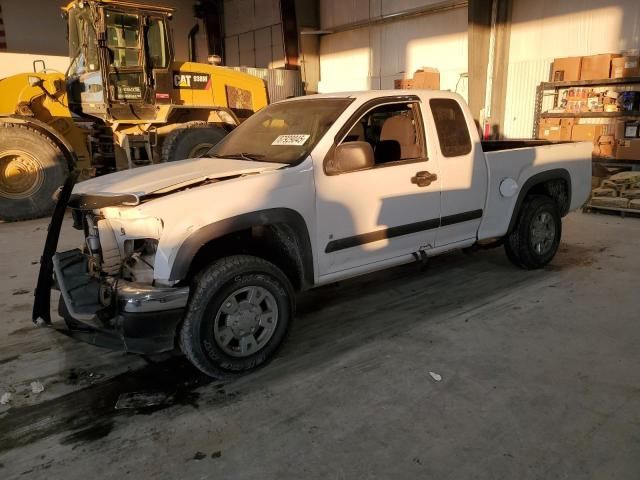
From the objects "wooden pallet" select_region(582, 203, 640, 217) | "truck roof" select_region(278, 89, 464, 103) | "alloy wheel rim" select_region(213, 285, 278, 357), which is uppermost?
"truck roof" select_region(278, 89, 464, 103)

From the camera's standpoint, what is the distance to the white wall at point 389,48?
13.0 meters

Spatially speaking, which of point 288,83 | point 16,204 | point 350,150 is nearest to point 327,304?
A: point 350,150

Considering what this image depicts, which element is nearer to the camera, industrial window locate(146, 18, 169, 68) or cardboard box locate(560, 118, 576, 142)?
industrial window locate(146, 18, 169, 68)

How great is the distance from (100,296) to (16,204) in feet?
19.7

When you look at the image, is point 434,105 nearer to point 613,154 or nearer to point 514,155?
point 514,155

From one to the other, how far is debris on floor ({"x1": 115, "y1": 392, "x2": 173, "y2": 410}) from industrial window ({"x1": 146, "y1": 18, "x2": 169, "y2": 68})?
6763 mm

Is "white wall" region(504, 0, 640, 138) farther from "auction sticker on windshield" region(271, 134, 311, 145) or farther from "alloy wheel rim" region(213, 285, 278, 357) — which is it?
"alloy wheel rim" region(213, 285, 278, 357)

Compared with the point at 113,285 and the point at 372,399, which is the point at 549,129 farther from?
the point at 113,285

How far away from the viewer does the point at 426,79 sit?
41.1 ft

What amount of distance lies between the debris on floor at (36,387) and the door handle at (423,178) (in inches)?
114

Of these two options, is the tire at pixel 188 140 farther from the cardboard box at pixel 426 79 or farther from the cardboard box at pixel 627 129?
the cardboard box at pixel 627 129

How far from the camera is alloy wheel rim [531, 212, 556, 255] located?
488cm

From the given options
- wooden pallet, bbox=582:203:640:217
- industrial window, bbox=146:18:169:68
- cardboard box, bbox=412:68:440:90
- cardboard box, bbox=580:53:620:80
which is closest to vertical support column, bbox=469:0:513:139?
cardboard box, bbox=412:68:440:90

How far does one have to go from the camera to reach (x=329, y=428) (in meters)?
2.55
